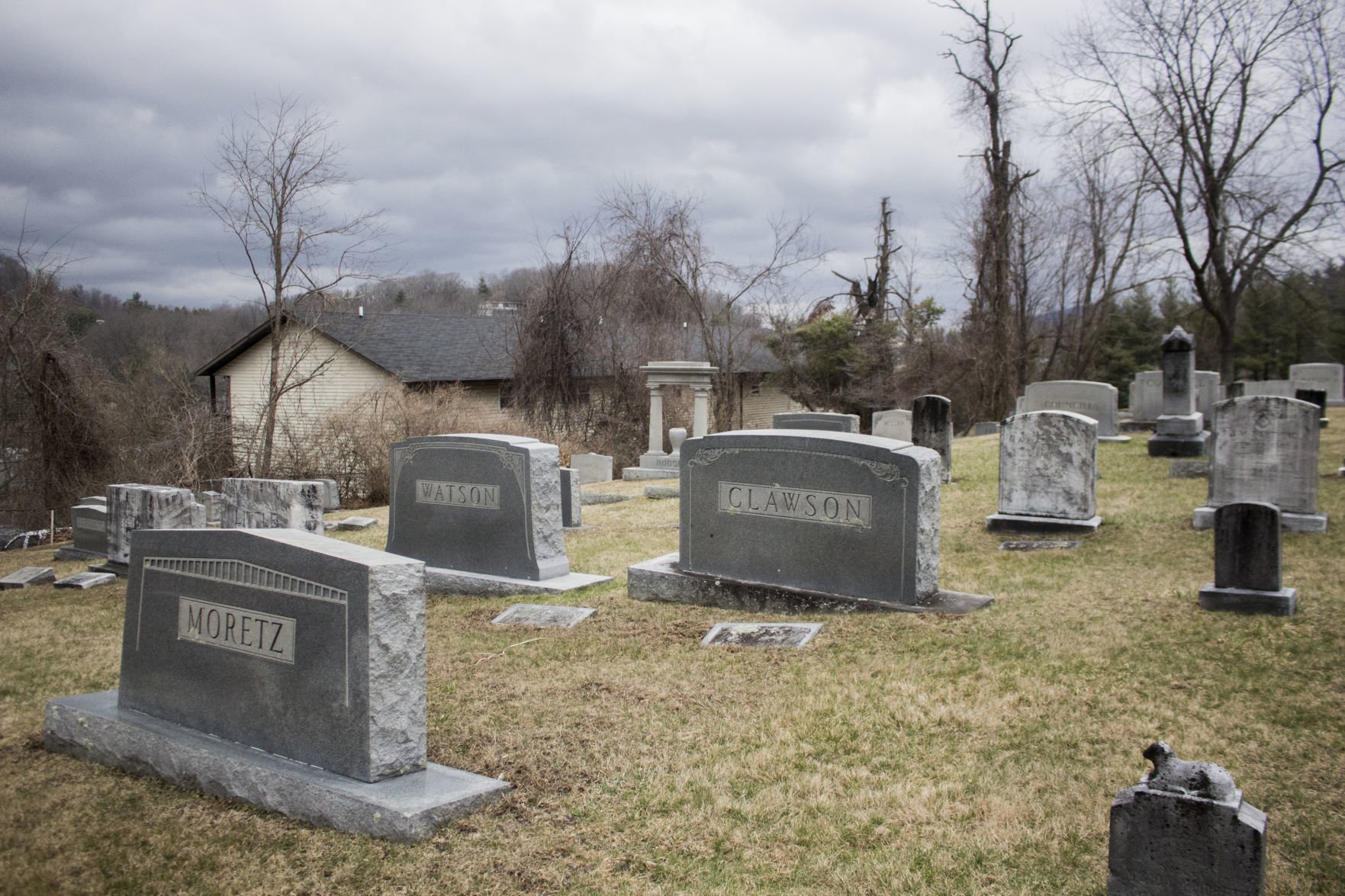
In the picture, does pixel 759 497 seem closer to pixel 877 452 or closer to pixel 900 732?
pixel 877 452

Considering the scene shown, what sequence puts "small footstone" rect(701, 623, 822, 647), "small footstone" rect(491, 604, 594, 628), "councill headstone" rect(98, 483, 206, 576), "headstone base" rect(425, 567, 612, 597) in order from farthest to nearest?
"councill headstone" rect(98, 483, 206, 576), "headstone base" rect(425, 567, 612, 597), "small footstone" rect(491, 604, 594, 628), "small footstone" rect(701, 623, 822, 647)

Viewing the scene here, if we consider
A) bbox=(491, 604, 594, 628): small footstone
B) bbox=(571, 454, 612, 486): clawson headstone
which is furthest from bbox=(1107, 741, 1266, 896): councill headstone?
bbox=(571, 454, 612, 486): clawson headstone

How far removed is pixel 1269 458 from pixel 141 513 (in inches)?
461

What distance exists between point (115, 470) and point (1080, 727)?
1718 cm

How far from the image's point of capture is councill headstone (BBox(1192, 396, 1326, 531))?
9.19 metres

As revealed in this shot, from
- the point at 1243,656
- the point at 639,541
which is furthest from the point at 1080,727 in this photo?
the point at 639,541

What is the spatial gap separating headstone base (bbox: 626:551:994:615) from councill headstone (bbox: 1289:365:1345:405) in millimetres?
23244

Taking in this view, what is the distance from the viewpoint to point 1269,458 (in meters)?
9.39

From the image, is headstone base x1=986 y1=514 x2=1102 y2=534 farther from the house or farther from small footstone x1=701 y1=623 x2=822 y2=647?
the house

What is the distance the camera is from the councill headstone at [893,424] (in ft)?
62.1

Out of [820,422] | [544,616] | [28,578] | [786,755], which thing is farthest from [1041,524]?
[28,578]

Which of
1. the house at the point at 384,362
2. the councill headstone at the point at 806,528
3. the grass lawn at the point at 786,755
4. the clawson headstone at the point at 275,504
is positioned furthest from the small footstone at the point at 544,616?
the house at the point at 384,362

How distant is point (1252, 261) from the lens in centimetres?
2342

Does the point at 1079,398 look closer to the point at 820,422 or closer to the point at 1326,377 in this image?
the point at 820,422
